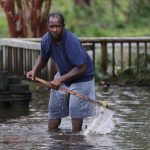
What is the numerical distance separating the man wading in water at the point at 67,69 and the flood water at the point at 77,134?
37 cm

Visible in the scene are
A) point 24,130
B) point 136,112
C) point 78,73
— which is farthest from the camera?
point 136,112

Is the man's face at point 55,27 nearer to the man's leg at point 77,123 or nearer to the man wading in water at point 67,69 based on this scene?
the man wading in water at point 67,69

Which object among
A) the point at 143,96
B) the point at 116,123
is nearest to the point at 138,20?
the point at 143,96

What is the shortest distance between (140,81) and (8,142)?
7096mm

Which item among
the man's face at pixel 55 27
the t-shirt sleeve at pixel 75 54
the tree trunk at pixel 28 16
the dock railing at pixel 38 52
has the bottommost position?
the dock railing at pixel 38 52

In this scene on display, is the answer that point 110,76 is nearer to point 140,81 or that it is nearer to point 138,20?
point 140,81

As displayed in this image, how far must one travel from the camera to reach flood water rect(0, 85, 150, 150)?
10.7 metres

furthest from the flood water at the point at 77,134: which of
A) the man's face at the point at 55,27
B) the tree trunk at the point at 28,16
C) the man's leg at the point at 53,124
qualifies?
the tree trunk at the point at 28,16

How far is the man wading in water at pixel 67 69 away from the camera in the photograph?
1086cm

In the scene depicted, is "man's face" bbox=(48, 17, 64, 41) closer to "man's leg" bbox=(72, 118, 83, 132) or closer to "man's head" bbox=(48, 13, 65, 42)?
"man's head" bbox=(48, 13, 65, 42)

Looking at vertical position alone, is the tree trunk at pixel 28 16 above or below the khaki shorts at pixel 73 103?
below

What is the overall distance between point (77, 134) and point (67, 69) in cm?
97

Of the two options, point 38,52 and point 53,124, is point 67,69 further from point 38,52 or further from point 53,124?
point 38,52

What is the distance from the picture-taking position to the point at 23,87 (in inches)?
571
